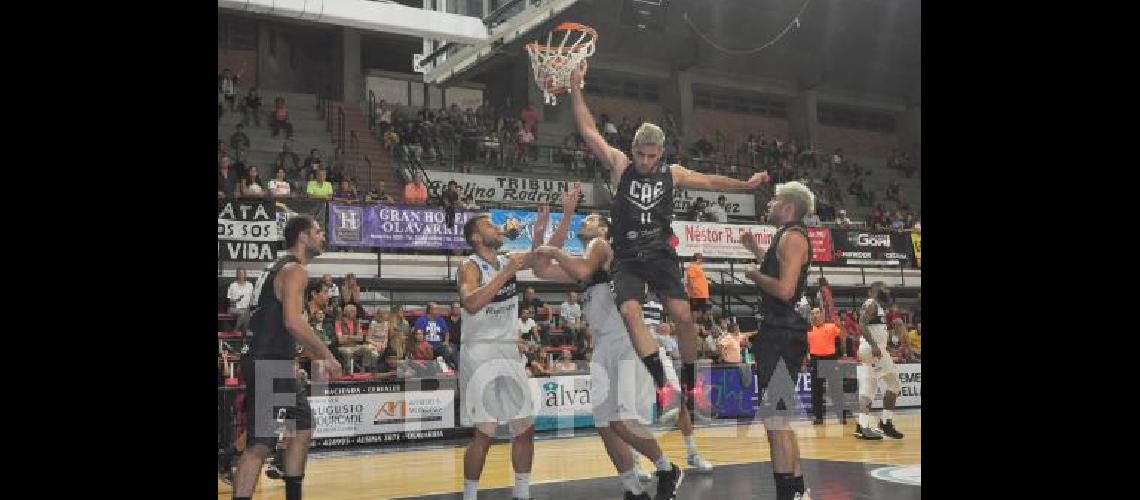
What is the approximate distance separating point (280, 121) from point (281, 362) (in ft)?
44.1

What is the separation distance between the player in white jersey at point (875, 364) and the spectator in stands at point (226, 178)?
8.74 metres

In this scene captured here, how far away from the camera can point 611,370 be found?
6.62 metres

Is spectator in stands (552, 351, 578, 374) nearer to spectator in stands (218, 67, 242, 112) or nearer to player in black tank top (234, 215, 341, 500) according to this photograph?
player in black tank top (234, 215, 341, 500)

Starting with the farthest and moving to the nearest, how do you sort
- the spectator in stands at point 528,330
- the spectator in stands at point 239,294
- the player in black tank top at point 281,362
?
the spectator in stands at point 528,330 < the spectator in stands at point 239,294 < the player in black tank top at point 281,362

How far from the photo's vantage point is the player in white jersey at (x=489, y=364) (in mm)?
6027

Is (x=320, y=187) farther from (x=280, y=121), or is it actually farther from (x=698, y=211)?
(x=698, y=211)

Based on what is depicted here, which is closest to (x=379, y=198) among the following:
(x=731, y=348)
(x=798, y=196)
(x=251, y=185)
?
(x=251, y=185)

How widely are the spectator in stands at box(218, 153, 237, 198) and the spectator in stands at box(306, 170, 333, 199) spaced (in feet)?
3.63

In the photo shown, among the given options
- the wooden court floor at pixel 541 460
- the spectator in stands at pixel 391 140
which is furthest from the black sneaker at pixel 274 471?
the spectator in stands at pixel 391 140

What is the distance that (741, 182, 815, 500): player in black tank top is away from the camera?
5598mm

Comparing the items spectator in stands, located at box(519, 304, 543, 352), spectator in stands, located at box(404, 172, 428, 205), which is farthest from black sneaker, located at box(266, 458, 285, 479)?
spectator in stands, located at box(404, 172, 428, 205)

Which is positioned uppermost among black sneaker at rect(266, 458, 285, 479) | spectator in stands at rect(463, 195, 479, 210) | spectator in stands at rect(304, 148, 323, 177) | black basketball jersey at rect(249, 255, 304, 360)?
spectator in stands at rect(304, 148, 323, 177)

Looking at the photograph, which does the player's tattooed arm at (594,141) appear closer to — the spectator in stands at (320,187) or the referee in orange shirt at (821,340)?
the referee in orange shirt at (821,340)
